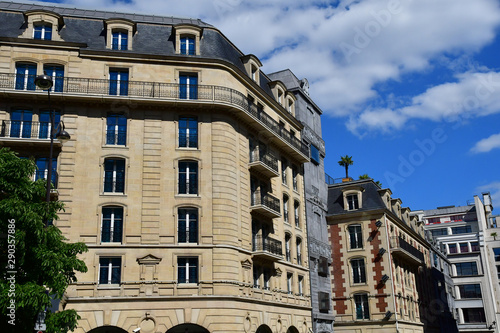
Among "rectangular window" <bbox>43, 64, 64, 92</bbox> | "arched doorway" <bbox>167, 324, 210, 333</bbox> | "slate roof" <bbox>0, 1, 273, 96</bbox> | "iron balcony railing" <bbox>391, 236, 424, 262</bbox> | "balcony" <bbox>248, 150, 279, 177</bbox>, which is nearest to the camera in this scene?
"arched doorway" <bbox>167, 324, 210, 333</bbox>

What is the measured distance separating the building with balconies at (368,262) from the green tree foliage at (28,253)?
27785mm

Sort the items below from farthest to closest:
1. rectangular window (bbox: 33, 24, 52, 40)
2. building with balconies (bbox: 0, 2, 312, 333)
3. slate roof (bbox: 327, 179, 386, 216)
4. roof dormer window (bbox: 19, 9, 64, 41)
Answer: slate roof (bbox: 327, 179, 386, 216) < rectangular window (bbox: 33, 24, 52, 40) < roof dormer window (bbox: 19, 9, 64, 41) < building with balconies (bbox: 0, 2, 312, 333)

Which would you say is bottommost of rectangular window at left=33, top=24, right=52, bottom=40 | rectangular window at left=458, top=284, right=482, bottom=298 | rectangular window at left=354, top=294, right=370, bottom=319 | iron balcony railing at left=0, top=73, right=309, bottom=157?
rectangular window at left=354, top=294, right=370, bottom=319

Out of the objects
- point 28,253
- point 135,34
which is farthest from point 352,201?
point 28,253

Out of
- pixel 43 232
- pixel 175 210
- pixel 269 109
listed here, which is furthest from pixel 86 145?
pixel 269 109

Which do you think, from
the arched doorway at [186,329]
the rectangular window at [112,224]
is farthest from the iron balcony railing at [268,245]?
the rectangular window at [112,224]

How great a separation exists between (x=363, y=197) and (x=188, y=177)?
21475 millimetres

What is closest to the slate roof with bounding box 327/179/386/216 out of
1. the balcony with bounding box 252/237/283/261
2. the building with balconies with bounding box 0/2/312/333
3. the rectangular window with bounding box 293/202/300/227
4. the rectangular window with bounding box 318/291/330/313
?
the rectangular window with bounding box 293/202/300/227

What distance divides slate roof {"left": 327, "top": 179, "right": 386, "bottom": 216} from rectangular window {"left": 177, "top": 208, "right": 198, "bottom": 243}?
19452 mm

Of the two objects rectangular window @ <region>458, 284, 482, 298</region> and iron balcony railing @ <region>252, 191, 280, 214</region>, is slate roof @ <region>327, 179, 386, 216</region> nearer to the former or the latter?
iron balcony railing @ <region>252, 191, 280, 214</region>

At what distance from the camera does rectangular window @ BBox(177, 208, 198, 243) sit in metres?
29.6

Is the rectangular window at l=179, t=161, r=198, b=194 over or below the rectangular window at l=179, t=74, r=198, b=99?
below

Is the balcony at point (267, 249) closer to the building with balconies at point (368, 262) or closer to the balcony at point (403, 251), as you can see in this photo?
the building with balconies at point (368, 262)

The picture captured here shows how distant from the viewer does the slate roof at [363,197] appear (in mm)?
46094
